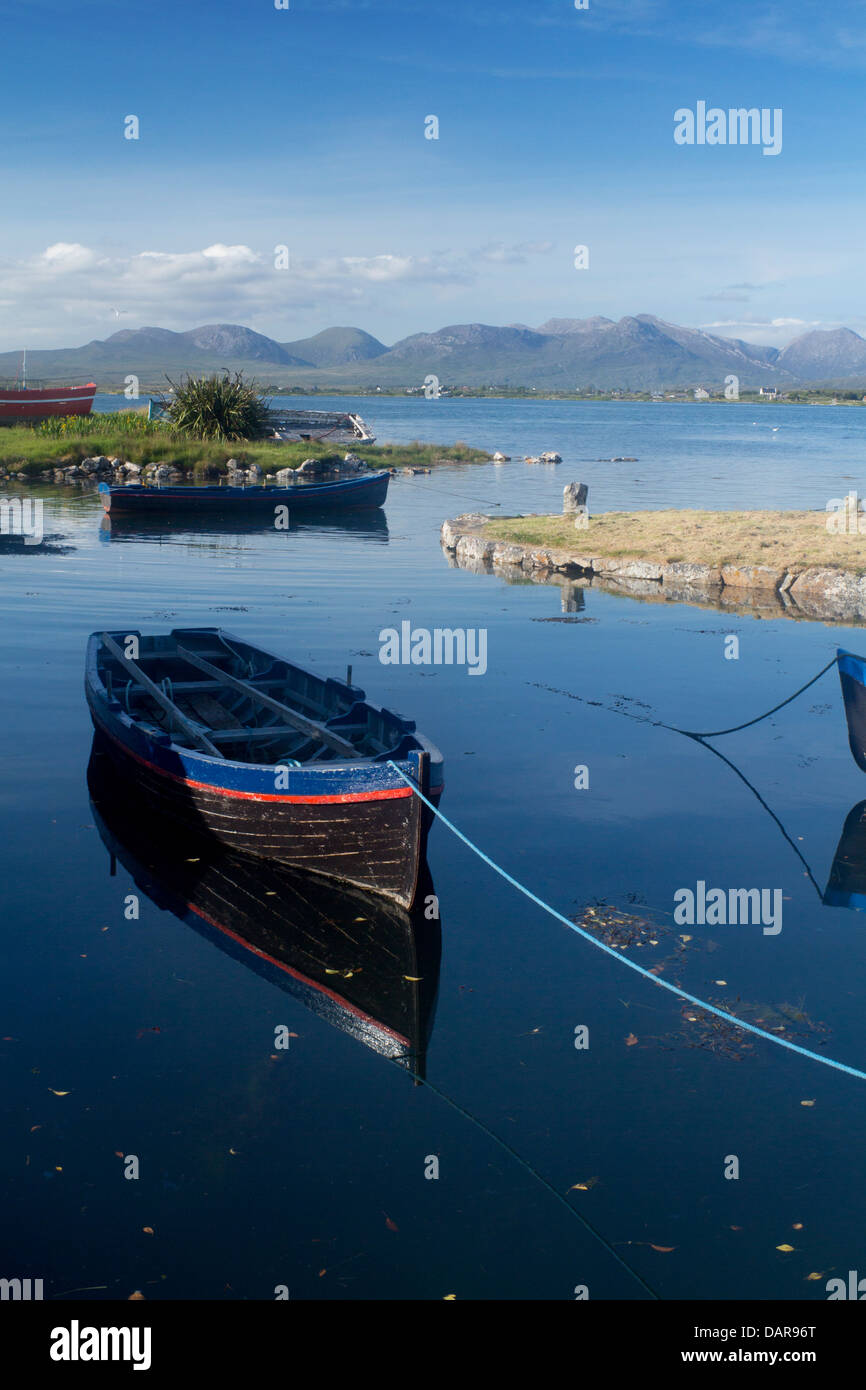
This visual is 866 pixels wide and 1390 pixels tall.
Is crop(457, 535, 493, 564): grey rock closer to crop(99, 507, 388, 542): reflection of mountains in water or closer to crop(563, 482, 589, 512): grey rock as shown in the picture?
crop(563, 482, 589, 512): grey rock

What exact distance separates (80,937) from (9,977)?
2.79 feet

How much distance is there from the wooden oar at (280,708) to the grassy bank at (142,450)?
3384 cm

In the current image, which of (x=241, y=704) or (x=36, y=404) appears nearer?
(x=241, y=704)

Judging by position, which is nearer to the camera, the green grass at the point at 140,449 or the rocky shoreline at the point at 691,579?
the rocky shoreline at the point at 691,579

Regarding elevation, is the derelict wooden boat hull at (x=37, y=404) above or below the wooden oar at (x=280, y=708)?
above

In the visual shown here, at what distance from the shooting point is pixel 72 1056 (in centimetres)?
798

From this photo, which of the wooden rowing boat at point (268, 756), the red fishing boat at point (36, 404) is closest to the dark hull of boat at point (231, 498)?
the wooden rowing boat at point (268, 756)

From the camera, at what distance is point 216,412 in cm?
5400

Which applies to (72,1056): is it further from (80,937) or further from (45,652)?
(45,652)

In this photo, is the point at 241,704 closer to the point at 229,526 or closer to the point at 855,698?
the point at 855,698

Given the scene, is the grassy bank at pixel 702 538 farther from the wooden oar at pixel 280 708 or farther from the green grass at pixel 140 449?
the green grass at pixel 140 449

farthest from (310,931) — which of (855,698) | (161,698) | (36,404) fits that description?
(36,404)

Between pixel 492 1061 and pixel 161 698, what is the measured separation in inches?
278

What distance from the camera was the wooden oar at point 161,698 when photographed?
12312mm
